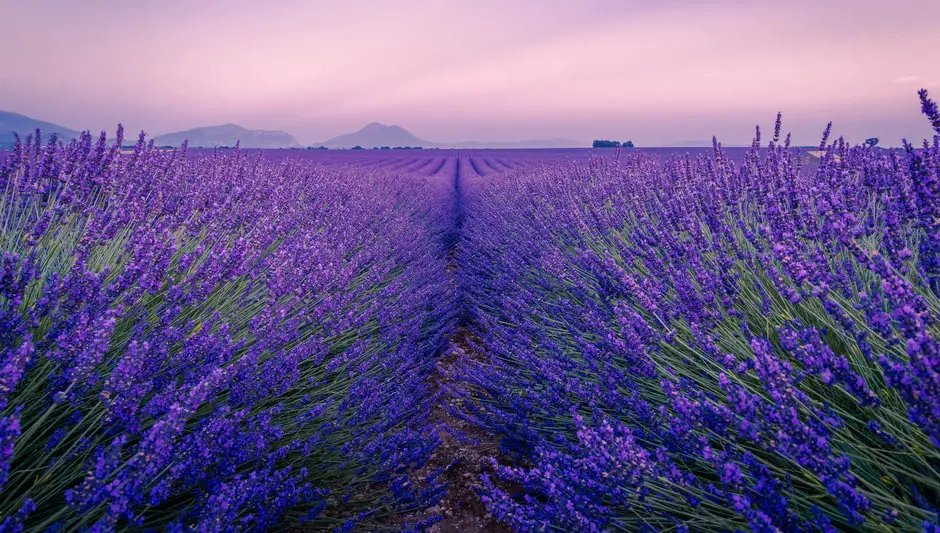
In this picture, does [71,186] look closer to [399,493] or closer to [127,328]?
[127,328]

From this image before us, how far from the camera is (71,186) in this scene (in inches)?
88.6

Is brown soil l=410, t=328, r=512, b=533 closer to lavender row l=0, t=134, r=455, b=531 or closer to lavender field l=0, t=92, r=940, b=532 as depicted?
lavender field l=0, t=92, r=940, b=532

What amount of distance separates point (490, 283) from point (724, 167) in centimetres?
168

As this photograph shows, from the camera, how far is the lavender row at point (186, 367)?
40.8 inches

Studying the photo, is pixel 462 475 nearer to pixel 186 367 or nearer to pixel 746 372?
pixel 186 367

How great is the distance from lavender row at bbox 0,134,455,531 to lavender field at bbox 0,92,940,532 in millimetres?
12

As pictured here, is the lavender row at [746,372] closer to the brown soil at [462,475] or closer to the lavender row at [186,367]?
the brown soil at [462,475]

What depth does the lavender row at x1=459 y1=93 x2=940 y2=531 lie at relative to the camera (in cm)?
94

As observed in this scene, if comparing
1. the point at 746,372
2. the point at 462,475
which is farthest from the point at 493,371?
the point at 746,372

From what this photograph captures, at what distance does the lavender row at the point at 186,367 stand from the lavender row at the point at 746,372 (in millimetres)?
495

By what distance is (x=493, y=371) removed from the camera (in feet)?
7.50

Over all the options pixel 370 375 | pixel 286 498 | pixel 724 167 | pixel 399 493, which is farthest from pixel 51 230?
pixel 724 167

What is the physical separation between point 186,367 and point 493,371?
4.19 ft

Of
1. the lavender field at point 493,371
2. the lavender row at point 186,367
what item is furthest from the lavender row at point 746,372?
the lavender row at point 186,367
